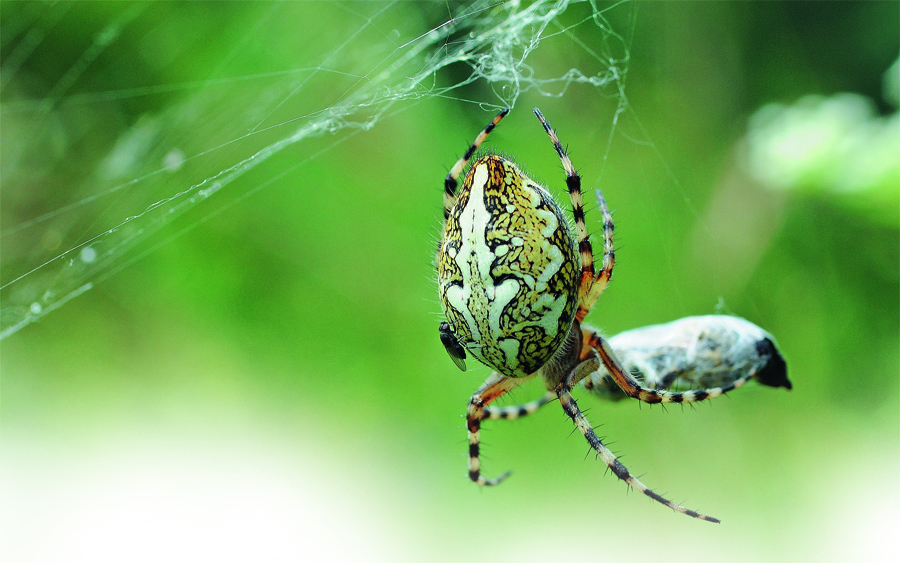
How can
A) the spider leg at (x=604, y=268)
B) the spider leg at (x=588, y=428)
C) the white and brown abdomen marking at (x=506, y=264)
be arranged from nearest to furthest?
1. the white and brown abdomen marking at (x=506, y=264)
2. the spider leg at (x=604, y=268)
3. the spider leg at (x=588, y=428)

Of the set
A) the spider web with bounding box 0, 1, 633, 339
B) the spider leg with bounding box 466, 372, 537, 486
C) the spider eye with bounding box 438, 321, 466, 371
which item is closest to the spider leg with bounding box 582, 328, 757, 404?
the spider leg with bounding box 466, 372, 537, 486

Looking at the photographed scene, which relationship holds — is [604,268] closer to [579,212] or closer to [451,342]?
[579,212]

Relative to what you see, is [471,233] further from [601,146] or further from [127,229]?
[601,146]

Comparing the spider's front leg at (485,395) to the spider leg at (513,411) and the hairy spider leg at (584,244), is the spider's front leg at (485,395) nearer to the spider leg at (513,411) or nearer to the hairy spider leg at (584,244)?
the spider leg at (513,411)

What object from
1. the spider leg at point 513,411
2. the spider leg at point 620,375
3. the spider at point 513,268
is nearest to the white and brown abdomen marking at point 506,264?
the spider at point 513,268

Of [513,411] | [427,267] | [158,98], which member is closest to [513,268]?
[513,411]

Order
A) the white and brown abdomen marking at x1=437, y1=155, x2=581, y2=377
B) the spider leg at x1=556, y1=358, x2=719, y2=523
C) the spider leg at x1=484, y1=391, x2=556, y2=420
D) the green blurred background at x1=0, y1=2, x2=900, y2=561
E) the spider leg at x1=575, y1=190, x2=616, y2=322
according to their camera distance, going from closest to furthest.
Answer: the white and brown abdomen marking at x1=437, y1=155, x2=581, y2=377 → the spider leg at x1=575, y1=190, x2=616, y2=322 → the spider leg at x1=556, y1=358, x2=719, y2=523 → the spider leg at x1=484, y1=391, x2=556, y2=420 → the green blurred background at x1=0, y1=2, x2=900, y2=561

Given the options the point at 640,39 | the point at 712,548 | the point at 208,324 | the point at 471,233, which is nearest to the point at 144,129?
the point at 208,324

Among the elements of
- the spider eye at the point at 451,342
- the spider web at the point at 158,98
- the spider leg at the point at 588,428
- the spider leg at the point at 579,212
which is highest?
the spider web at the point at 158,98

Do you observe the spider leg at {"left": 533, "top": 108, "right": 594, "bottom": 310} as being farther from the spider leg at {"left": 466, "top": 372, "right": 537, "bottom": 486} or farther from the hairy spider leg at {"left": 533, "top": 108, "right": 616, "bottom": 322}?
the spider leg at {"left": 466, "top": 372, "right": 537, "bottom": 486}
